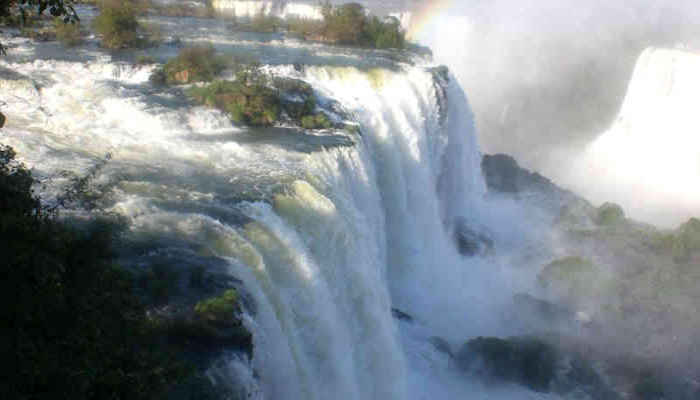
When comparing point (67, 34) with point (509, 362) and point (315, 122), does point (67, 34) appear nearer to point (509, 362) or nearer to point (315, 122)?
point (315, 122)

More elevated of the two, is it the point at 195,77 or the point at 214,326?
the point at 195,77

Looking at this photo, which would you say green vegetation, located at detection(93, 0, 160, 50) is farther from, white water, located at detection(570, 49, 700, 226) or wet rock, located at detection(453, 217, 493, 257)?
white water, located at detection(570, 49, 700, 226)

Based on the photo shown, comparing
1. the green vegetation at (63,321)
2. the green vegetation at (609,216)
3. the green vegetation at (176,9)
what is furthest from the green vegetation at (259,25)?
the green vegetation at (63,321)

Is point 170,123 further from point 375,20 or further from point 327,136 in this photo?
point 375,20

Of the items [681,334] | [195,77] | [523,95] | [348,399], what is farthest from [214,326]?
[523,95]

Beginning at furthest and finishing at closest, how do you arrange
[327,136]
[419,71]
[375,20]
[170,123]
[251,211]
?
[375,20], [419,71], [327,136], [170,123], [251,211]
